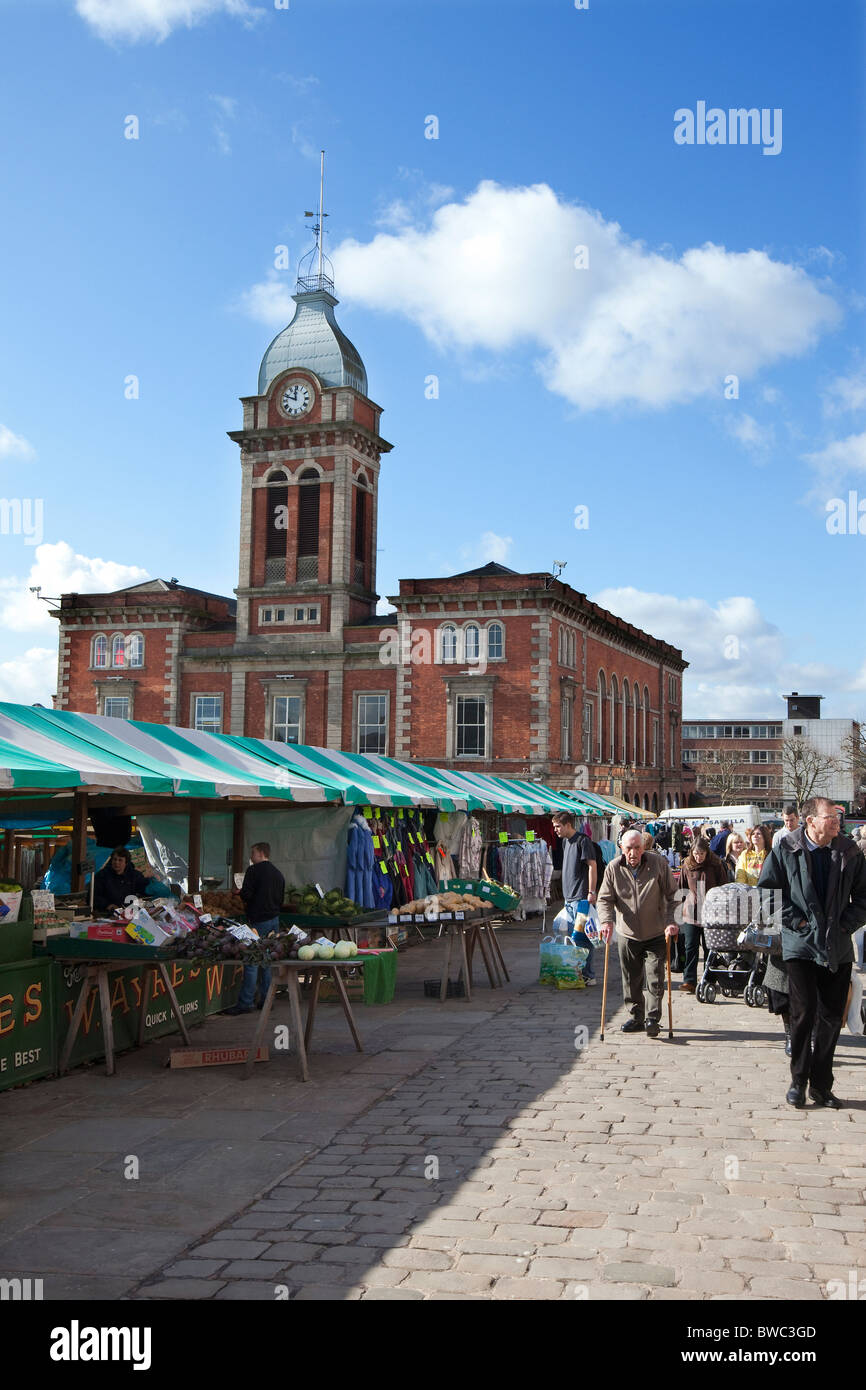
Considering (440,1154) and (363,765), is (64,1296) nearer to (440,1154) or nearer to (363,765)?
(440,1154)

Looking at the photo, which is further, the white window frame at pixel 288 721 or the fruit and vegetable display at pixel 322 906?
the white window frame at pixel 288 721

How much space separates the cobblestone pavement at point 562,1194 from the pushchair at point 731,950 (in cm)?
255

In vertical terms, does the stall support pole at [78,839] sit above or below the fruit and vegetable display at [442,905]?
above

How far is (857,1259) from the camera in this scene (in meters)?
5.11

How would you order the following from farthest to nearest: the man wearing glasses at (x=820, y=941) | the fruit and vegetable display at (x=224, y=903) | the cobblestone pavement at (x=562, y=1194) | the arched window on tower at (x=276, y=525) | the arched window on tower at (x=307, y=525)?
1. the arched window on tower at (x=276, y=525)
2. the arched window on tower at (x=307, y=525)
3. the fruit and vegetable display at (x=224, y=903)
4. the man wearing glasses at (x=820, y=941)
5. the cobblestone pavement at (x=562, y=1194)

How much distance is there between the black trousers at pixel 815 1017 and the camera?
8.01 metres

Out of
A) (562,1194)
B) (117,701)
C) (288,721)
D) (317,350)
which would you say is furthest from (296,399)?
(562,1194)

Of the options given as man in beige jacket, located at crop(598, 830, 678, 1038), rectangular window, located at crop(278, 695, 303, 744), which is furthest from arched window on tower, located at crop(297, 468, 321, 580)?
man in beige jacket, located at crop(598, 830, 678, 1038)

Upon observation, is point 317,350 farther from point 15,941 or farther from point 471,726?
point 15,941

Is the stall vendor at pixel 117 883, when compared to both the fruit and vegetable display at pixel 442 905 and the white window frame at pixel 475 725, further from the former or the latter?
the white window frame at pixel 475 725

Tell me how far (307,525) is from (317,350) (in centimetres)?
753

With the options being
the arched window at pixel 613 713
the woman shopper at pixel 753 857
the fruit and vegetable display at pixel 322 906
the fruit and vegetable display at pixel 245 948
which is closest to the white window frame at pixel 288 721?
the arched window at pixel 613 713

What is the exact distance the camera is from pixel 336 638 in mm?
48594
